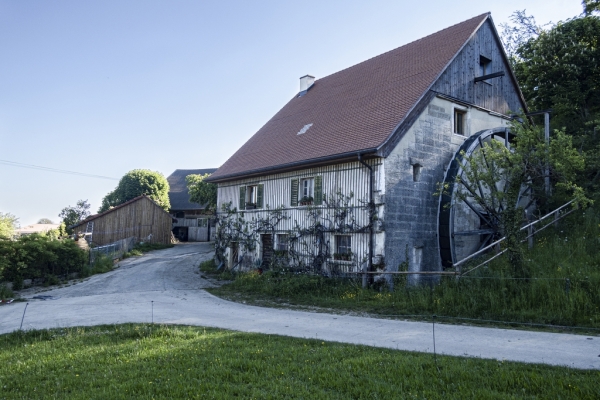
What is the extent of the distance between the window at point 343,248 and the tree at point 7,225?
12.5 meters

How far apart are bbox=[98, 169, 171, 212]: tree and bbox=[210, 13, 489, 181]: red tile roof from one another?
22.1m

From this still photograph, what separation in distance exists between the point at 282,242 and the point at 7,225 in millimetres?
11527

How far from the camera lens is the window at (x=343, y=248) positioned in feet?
52.4

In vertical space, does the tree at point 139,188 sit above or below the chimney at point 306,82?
below

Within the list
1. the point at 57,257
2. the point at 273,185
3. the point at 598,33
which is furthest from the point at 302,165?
the point at 598,33

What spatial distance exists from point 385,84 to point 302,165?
16.2 ft

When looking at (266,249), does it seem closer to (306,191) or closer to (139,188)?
(306,191)

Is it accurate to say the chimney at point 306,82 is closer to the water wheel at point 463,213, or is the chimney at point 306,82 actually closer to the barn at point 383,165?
the barn at point 383,165

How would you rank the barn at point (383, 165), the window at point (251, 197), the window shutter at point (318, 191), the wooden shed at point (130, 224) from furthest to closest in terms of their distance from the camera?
the wooden shed at point (130, 224)
the window at point (251, 197)
the window shutter at point (318, 191)
the barn at point (383, 165)

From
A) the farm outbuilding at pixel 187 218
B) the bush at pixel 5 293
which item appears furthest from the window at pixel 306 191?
the farm outbuilding at pixel 187 218

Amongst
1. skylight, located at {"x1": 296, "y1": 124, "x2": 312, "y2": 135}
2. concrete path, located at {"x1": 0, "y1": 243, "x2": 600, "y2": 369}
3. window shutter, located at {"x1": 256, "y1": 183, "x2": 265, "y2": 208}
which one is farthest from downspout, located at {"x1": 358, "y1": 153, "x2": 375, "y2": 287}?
window shutter, located at {"x1": 256, "y1": 183, "x2": 265, "y2": 208}

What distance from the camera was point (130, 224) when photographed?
116ft

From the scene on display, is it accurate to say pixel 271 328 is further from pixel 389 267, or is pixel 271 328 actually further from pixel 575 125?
pixel 575 125

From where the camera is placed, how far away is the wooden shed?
33.7 m
